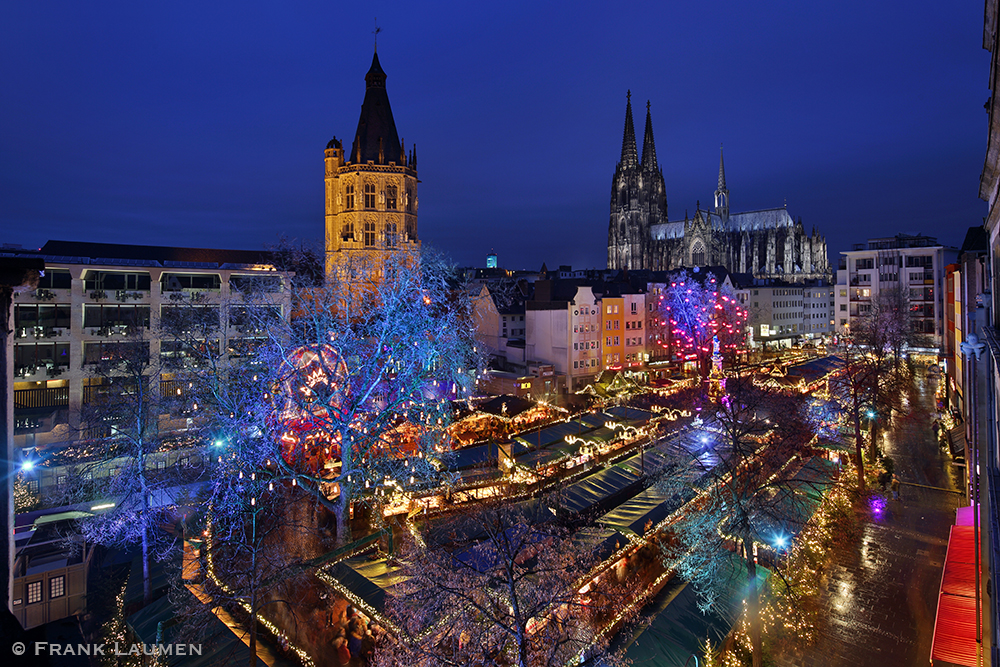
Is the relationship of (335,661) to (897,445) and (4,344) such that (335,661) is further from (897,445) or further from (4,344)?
(897,445)

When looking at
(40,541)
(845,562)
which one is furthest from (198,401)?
(845,562)

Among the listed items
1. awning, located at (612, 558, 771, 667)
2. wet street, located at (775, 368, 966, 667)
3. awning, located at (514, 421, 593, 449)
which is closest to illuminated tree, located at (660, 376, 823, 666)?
awning, located at (612, 558, 771, 667)

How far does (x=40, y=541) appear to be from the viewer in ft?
56.3

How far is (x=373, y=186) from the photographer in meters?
65.1

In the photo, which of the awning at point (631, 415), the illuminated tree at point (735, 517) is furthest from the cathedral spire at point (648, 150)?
the illuminated tree at point (735, 517)

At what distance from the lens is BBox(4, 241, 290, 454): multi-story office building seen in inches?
1067

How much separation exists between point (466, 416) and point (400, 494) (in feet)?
35.1

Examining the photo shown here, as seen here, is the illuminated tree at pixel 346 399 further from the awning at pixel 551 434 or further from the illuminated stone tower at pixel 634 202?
the illuminated stone tower at pixel 634 202

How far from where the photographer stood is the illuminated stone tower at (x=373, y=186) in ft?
211

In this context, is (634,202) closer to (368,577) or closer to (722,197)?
(722,197)

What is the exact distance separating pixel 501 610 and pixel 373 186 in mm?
62264

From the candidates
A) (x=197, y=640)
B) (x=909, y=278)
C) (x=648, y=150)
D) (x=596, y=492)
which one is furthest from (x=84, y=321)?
(x=648, y=150)

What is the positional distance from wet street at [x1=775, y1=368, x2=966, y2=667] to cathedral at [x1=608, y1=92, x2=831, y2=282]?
97776 millimetres

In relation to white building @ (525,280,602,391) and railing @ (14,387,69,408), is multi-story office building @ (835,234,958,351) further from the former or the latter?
railing @ (14,387,69,408)
